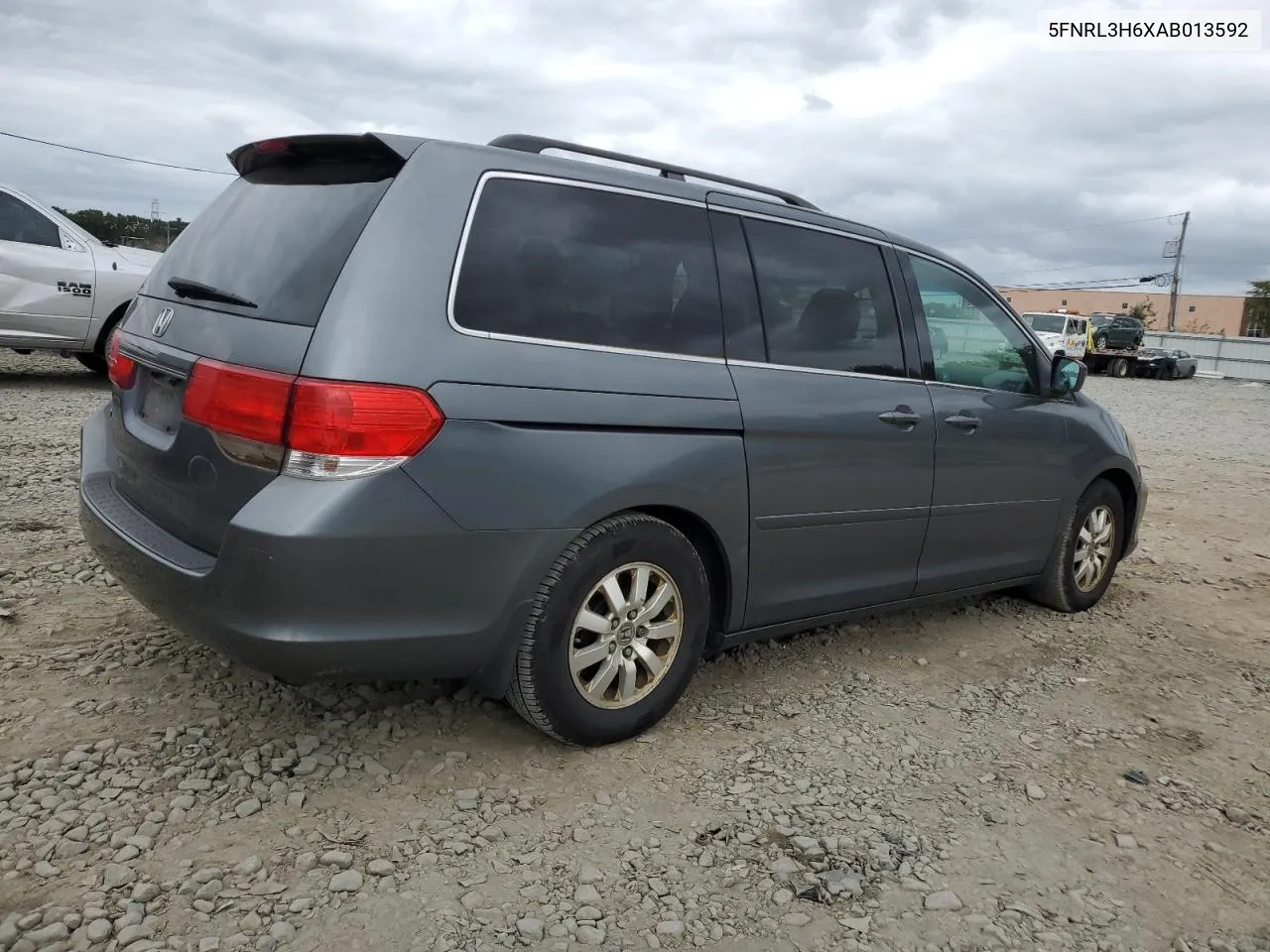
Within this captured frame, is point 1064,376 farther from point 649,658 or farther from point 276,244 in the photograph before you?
point 276,244

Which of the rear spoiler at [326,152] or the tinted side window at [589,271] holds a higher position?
the rear spoiler at [326,152]

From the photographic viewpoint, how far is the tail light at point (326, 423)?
2.42 meters

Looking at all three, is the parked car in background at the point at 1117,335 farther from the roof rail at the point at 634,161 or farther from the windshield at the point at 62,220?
the roof rail at the point at 634,161

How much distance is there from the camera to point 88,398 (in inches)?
364

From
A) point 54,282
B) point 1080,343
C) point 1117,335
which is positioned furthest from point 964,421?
point 1117,335

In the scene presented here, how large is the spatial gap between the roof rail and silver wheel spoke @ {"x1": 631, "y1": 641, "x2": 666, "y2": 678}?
1529 millimetres

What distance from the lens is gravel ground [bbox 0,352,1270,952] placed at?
2.29 metres

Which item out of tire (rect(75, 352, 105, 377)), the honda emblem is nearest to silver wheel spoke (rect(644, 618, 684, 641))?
the honda emblem

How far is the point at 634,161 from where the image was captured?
3336 millimetres

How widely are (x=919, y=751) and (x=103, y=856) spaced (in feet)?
7.76

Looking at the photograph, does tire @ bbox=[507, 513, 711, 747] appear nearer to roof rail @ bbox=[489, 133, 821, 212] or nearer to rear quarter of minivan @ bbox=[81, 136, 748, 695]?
rear quarter of minivan @ bbox=[81, 136, 748, 695]

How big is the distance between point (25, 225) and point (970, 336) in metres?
8.58

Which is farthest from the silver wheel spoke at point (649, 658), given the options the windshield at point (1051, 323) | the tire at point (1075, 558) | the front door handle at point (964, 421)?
the windshield at point (1051, 323)

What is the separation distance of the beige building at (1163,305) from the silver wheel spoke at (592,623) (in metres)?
81.8
